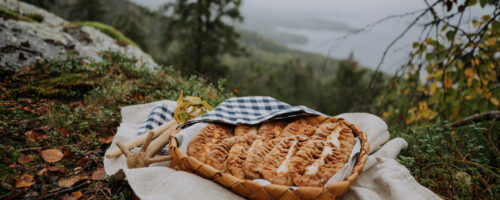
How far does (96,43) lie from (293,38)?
186 metres

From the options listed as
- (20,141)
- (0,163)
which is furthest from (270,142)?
(20,141)

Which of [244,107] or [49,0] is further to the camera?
[49,0]

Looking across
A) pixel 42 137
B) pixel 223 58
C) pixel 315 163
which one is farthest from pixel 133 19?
pixel 315 163

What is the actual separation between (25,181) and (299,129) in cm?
226

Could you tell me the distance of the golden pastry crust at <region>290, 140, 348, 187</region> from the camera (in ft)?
5.53

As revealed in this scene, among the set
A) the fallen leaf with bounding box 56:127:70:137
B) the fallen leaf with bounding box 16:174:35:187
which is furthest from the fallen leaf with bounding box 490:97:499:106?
the fallen leaf with bounding box 56:127:70:137

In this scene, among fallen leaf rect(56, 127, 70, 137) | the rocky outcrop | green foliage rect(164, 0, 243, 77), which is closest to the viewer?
fallen leaf rect(56, 127, 70, 137)

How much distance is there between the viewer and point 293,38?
184000 millimetres

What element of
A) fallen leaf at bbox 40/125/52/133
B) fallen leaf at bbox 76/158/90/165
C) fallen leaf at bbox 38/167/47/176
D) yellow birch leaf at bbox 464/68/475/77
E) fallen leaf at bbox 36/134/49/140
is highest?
yellow birch leaf at bbox 464/68/475/77

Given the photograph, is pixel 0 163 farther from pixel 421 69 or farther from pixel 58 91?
pixel 421 69

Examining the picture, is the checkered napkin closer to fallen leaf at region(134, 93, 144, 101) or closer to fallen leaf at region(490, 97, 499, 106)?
fallen leaf at region(134, 93, 144, 101)

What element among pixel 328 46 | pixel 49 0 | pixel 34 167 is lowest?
pixel 34 167

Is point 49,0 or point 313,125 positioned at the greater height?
point 49,0

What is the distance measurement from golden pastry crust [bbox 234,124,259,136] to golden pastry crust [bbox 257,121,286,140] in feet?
0.26
